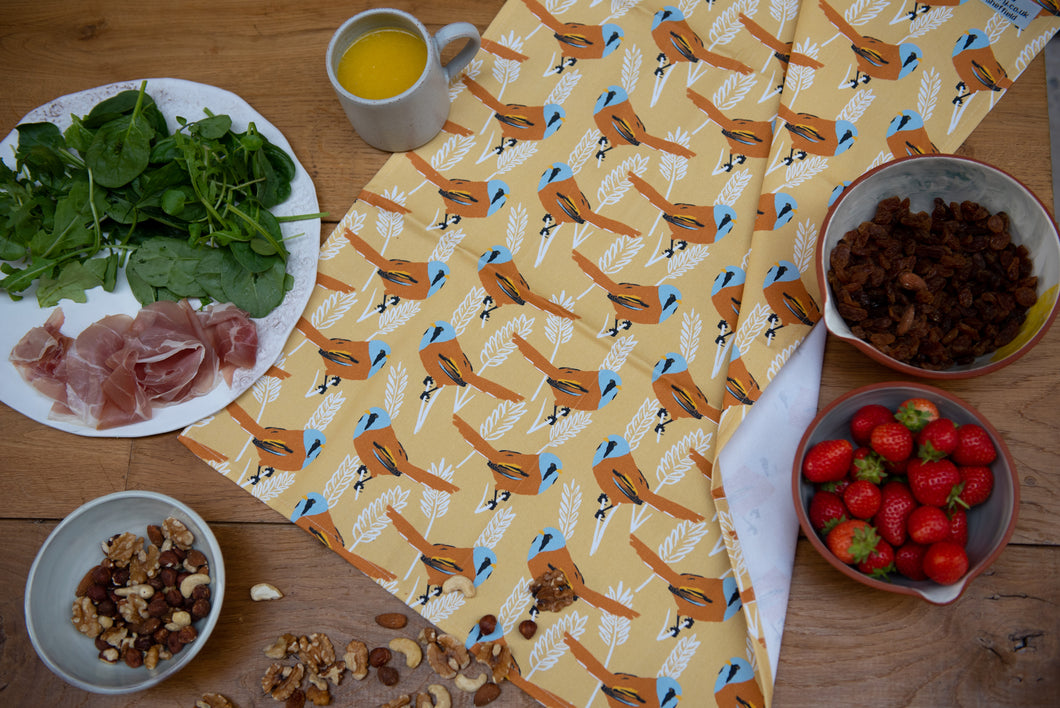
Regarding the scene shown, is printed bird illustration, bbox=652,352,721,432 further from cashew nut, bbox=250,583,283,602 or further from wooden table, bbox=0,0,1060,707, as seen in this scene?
cashew nut, bbox=250,583,283,602

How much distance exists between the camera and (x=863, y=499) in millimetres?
772

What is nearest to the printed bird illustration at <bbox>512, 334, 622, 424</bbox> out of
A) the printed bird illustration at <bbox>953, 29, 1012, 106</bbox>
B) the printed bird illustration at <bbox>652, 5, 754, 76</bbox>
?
the printed bird illustration at <bbox>652, 5, 754, 76</bbox>

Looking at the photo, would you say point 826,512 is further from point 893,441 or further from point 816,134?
point 816,134

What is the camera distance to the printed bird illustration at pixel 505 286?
37.1 inches

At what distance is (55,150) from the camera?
2.97ft

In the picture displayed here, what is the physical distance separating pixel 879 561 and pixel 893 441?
5.2 inches

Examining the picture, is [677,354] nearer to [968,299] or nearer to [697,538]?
[697,538]

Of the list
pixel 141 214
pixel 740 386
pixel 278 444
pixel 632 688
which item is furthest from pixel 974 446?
pixel 141 214

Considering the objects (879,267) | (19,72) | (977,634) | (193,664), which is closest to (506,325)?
(879,267)

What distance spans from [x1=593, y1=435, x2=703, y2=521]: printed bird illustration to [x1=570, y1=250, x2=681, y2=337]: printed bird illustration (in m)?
0.15

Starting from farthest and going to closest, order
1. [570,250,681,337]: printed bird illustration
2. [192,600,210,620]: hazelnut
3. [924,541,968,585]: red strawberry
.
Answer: [570,250,681,337]: printed bird illustration, [192,600,210,620]: hazelnut, [924,541,968,585]: red strawberry

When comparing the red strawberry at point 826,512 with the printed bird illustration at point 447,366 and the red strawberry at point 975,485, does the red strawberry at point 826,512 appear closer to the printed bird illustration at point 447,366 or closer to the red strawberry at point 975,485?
the red strawberry at point 975,485

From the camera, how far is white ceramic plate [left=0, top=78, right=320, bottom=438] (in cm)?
89

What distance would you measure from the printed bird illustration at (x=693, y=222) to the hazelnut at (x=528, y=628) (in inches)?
19.9
